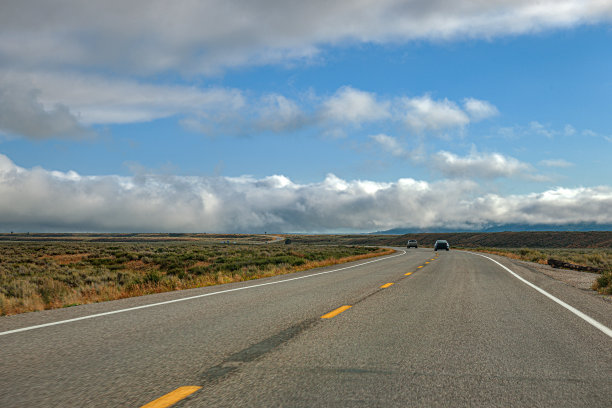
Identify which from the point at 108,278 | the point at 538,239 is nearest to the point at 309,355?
the point at 108,278

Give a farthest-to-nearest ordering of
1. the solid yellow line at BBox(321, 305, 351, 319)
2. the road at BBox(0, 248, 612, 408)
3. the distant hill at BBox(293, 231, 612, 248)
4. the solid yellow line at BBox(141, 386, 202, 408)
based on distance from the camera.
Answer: the distant hill at BBox(293, 231, 612, 248) → the solid yellow line at BBox(321, 305, 351, 319) → the road at BBox(0, 248, 612, 408) → the solid yellow line at BBox(141, 386, 202, 408)

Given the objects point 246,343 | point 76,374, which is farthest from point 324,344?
point 76,374

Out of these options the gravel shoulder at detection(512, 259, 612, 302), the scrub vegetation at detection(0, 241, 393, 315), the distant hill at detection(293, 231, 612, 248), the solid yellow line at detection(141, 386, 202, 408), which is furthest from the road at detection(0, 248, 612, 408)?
the distant hill at detection(293, 231, 612, 248)

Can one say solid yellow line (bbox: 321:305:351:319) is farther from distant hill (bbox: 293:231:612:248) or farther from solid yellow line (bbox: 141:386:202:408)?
distant hill (bbox: 293:231:612:248)

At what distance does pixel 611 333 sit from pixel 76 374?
6.98m

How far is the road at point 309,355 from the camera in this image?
4086mm

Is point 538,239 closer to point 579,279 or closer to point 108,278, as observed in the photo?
point 579,279

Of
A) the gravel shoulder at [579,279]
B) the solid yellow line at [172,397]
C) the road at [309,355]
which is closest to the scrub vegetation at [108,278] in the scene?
the road at [309,355]

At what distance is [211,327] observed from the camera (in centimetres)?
728

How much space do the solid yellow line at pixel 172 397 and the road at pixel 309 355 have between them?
0.03 m

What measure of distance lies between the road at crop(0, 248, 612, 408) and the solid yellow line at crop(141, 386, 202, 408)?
0.11 ft

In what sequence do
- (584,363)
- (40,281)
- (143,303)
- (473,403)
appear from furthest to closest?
1. (40,281)
2. (143,303)
3. (584,363)
4. (473,403)

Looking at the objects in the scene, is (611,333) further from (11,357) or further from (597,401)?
(11,357)

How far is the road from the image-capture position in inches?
161
